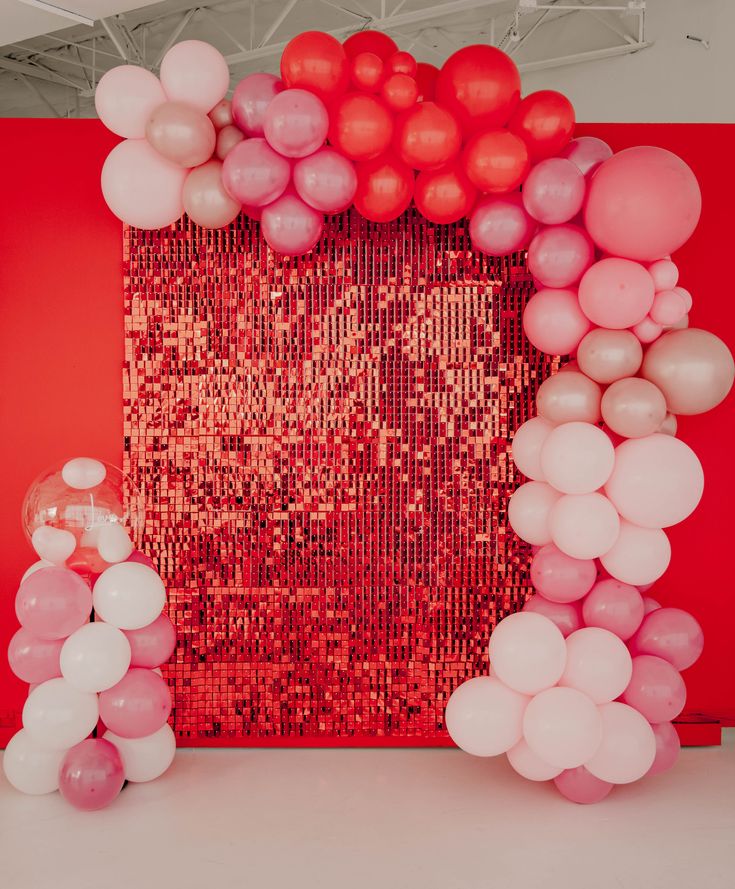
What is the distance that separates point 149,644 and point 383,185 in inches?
69.8

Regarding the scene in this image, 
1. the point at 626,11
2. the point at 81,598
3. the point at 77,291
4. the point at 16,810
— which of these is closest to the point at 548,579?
the point at 81,598

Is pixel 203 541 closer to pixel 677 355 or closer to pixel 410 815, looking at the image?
pixel 410 815

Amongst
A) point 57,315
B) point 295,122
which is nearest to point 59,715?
point 57,315

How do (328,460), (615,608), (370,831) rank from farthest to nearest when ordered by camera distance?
(328,460)
(615,608)
(370,831)

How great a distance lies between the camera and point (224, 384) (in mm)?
3141

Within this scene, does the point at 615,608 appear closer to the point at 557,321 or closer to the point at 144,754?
the point at 557,321

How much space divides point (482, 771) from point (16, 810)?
1.63m

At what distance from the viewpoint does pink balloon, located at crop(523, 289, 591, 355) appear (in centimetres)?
275

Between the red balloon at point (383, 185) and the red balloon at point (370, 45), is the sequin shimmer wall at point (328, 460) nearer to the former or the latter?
the red balloon at point (383, 185)

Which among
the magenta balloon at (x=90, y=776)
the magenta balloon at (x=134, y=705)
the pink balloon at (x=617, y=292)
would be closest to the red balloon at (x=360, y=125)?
the pink balloon at (x=617, y=292)

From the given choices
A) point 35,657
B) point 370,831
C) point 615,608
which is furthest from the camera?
point 615,608

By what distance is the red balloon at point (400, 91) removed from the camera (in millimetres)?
2643

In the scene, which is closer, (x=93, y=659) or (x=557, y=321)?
(x=93, y=659)

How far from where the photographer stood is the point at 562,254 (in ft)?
8.80
